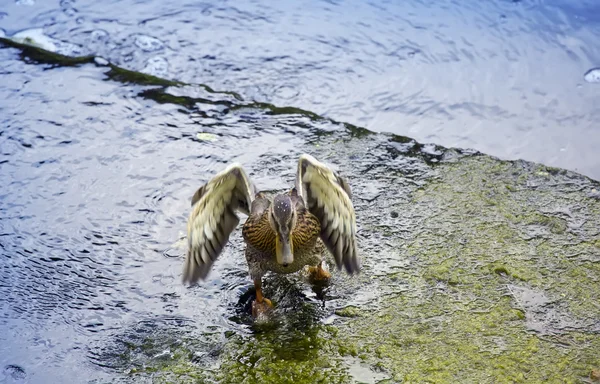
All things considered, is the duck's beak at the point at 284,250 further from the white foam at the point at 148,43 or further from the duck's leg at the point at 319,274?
the white foam at the point at 148,43

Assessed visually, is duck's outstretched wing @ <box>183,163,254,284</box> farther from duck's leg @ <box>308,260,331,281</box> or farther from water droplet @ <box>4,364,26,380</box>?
water droplet @ <box>4,364,26,380</box>

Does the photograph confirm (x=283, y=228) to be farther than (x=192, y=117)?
No

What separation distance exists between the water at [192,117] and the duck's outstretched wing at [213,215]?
0.96 feet

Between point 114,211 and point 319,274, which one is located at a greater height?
point 319,274

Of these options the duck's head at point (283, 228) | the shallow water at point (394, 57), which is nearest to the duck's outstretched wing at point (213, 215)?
the duck's head at point (283, 228)

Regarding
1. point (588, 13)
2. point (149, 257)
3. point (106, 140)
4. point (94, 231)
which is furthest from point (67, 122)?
point (588, 13)

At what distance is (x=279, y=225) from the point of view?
4.05m

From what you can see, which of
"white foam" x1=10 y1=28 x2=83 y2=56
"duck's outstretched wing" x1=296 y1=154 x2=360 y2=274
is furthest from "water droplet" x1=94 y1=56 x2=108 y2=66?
"duck's outstretched wing" x1=296 y1=154 x2=360 y2=274

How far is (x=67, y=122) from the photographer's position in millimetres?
6387

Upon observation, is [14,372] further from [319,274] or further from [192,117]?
[192,117]

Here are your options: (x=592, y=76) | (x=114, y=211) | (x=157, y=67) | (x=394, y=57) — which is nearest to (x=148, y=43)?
(x=157, y=67)

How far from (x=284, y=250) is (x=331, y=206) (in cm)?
57

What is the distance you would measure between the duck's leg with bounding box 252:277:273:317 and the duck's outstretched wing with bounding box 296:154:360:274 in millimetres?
489

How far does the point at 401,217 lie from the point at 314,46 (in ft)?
11.4
